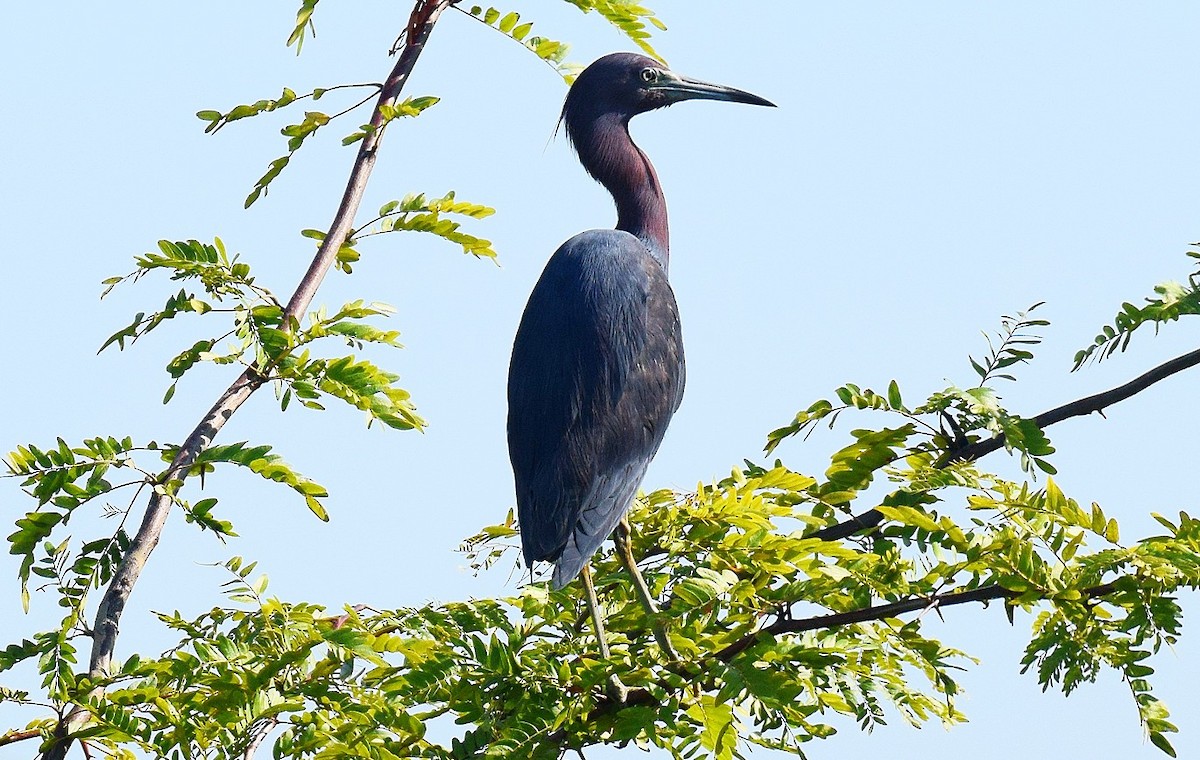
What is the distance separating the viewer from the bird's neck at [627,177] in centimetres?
529

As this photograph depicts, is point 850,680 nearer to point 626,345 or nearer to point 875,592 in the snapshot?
point 875,592

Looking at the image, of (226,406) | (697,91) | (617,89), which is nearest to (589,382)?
(226,406)

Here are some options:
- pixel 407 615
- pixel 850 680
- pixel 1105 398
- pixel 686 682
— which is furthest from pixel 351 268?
pixel 1105 398

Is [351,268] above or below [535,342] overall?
below

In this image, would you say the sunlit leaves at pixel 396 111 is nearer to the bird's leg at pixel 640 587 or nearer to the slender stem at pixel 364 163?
the slender stem at pixel 364 163

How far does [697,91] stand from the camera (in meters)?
5.62

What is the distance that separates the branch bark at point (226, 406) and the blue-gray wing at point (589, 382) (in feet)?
3.68

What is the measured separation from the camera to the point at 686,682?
2779 mm

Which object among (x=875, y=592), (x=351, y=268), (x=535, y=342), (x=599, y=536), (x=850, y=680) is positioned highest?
(x=535, y=342)

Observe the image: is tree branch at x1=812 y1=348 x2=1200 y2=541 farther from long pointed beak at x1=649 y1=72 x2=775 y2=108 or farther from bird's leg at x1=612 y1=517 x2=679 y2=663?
long pointed beak at x1=649 y1=72 x2=775 y2=108

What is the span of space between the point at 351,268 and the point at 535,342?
3.36 ft

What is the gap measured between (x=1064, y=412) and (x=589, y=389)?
6.29 ft

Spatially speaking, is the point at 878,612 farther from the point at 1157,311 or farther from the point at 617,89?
the point at 617,89

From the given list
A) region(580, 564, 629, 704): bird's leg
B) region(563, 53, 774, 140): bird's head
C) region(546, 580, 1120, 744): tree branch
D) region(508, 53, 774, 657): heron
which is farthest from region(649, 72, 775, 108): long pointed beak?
region(546, 580, 1120, 744): tree branch
